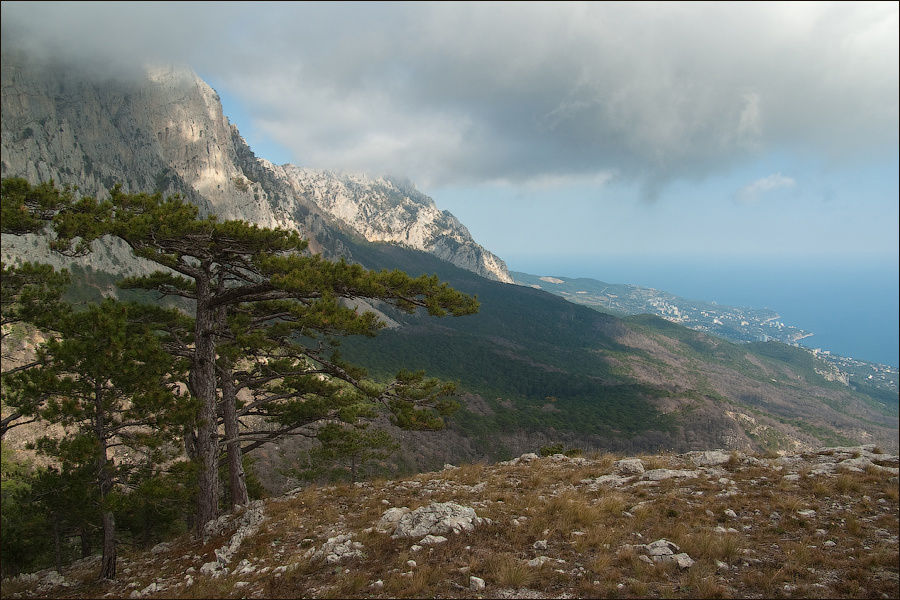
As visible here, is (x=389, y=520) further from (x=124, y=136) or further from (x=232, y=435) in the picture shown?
(x=124, y=136)

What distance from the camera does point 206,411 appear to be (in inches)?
473

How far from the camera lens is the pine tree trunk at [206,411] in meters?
11.9

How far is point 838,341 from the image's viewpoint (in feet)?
29.7

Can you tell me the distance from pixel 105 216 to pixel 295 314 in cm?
590

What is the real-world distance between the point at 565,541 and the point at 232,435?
1073 centimetres

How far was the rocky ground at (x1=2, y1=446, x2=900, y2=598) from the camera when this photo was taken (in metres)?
6.64

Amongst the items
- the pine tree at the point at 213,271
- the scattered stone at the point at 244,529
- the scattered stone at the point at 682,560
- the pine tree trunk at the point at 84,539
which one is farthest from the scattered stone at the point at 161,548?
the scattered stone at the point at 682,560

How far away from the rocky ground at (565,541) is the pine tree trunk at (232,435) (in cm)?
107

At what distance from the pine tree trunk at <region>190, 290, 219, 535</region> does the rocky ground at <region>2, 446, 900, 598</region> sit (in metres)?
0.74

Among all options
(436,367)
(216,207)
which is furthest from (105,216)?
(216,207)

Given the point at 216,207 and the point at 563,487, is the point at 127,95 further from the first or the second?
the point at 563,487

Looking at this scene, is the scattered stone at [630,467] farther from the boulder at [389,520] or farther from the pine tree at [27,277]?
the pine tree at [27,277]

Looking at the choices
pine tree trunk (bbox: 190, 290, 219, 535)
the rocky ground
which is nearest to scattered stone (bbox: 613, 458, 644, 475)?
the rocky ground

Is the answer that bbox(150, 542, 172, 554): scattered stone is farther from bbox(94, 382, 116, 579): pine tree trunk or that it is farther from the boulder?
the boulder
